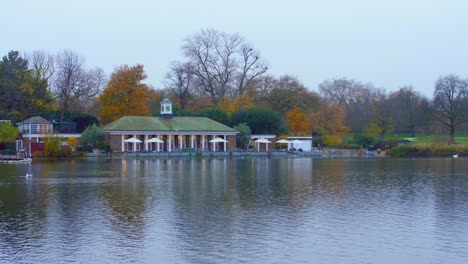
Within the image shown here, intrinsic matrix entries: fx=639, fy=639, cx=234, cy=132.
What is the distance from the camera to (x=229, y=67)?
88500 millimetres

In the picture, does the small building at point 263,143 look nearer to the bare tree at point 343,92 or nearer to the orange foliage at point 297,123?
the orange foliage at point 297,123

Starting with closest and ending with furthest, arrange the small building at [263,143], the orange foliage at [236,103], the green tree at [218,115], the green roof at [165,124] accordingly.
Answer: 1. the green roof at [165,124]
2. the small building at [263,143]
3. the green tree at [218,115]
4. the orange foliage at [236,103]

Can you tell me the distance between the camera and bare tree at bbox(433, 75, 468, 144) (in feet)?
276

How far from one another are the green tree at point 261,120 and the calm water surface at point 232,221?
41281 millimetres

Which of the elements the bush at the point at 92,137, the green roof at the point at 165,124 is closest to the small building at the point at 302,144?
the green roof at the point at 165,124

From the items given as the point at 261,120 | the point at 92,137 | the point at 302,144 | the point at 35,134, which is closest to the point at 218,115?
the point at 261,120

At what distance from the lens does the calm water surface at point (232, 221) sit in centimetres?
1681

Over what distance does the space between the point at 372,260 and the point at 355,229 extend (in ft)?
14.0

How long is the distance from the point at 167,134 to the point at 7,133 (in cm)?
1722

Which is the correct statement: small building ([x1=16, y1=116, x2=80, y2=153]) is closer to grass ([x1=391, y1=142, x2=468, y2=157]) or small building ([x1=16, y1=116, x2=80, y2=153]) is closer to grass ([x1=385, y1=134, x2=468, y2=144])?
grass ([x1=391, y1=142, x2=468, y2=157])

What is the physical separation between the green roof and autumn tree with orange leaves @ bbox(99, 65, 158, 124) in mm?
5515

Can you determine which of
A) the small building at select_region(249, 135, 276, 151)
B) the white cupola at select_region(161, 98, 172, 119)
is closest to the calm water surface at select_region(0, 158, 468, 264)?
the white cupola at select_region(161, 98, 172, 119)

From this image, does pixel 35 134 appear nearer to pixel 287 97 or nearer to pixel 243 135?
pixel 243 135

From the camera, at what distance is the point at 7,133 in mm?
65000
